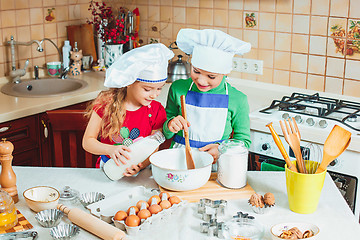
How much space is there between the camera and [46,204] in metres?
1.42

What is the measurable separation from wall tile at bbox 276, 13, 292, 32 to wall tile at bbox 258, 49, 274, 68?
0.48 feet

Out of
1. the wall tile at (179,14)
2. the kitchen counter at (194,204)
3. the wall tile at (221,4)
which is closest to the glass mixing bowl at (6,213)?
the kitchen counter at (194,204)

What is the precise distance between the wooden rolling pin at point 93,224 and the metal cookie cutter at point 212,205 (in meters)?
0.27

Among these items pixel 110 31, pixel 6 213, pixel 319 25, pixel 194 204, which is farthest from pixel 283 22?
pixel 6 213

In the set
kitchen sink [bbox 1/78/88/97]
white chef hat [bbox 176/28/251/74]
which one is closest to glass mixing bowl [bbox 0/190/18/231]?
white chef hat [bbox 176/28/251/74]

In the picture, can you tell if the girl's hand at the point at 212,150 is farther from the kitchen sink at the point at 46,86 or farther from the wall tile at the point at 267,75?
the kitchen sink at the point at 46,86

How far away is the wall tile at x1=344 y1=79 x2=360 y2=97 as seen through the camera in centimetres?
257

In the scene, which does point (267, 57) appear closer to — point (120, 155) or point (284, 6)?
point (284, 6)

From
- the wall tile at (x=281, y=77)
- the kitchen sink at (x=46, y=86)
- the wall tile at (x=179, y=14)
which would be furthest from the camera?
the wall tile at (x=179, y=14)

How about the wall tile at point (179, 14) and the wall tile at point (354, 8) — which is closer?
the wall tile at point (354, 8)

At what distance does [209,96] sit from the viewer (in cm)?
181

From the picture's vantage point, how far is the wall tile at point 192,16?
310 cm

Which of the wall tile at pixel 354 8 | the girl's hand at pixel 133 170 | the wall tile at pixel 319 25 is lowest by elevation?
the girl's hand at pixel 133 170

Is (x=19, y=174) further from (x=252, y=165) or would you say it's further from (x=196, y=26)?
(x=196, y=26)
